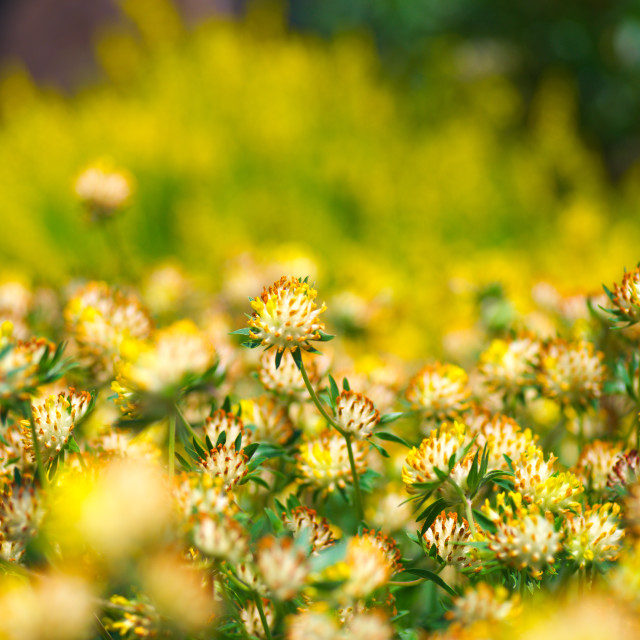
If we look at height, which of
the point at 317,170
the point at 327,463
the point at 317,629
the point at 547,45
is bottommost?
the point at 317,629

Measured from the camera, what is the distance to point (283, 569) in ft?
1.79

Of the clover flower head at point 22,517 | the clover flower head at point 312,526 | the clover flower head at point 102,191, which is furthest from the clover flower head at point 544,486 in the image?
the clover flower head at point 102,191

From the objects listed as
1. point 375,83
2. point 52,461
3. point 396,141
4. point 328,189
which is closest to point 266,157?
point 328,189

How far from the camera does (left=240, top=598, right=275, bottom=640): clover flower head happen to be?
27.4 inches

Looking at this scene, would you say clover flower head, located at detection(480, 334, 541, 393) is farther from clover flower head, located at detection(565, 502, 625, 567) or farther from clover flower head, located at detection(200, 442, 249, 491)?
clover flower head, located at detection(200, 442, 249, 491)

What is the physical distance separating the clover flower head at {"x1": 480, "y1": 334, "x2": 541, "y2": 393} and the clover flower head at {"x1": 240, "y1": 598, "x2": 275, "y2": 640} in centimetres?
48

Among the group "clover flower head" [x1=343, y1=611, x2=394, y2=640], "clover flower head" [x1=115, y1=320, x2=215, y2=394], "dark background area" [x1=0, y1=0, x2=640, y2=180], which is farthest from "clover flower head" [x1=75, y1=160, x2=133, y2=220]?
"dark background area" [x1=0, y1=0, x2=640, y2=180]

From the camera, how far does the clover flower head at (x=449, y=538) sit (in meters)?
0.70

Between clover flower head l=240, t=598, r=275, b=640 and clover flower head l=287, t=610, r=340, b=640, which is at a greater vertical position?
clover flower head l=240, t=598, r=275, b=640

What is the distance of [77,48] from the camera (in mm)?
5730

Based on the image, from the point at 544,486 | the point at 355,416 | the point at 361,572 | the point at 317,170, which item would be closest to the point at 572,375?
the point at 544,486

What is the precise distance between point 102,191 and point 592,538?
1239mm

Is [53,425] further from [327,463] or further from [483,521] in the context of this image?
[483,521]

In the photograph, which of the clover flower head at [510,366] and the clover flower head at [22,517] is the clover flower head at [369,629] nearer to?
the clover flower head at [22,517]
